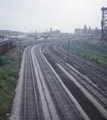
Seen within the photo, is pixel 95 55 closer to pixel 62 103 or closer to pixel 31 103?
pixel 62 103

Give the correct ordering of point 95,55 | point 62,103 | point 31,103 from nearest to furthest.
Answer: point 31,103
point 62,103
point 95,55

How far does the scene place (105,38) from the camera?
5666cm

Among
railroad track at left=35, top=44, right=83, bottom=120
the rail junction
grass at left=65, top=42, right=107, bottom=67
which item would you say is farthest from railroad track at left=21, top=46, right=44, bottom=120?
grass at left=65, top=42, right=107, bottom=67

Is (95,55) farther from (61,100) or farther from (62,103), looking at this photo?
(62,103)

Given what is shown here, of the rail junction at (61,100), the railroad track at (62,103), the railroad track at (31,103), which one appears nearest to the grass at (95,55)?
the rail junction at (61,100)

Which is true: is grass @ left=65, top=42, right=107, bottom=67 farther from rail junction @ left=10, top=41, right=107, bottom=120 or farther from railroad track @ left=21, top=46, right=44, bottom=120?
railroad track @ left=21, top=46, right=44, bottom=120

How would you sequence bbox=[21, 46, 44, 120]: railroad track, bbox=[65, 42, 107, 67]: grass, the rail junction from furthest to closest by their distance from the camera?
1. bbox=[65, 42, 107, 67]: grass
2. the rail junction
3. bbox=[21, 46, 44, 120]: railroad track

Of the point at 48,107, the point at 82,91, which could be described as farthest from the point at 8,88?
the point at 82,91

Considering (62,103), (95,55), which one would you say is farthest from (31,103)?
(95,55)

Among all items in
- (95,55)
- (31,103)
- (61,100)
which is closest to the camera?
(31,103)

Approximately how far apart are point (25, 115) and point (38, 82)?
6.36m

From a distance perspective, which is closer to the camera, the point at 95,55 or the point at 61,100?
the point at 61,100

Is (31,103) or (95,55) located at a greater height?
(95,55)

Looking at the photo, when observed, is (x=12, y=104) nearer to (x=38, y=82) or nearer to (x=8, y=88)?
(x=8, y=88)
